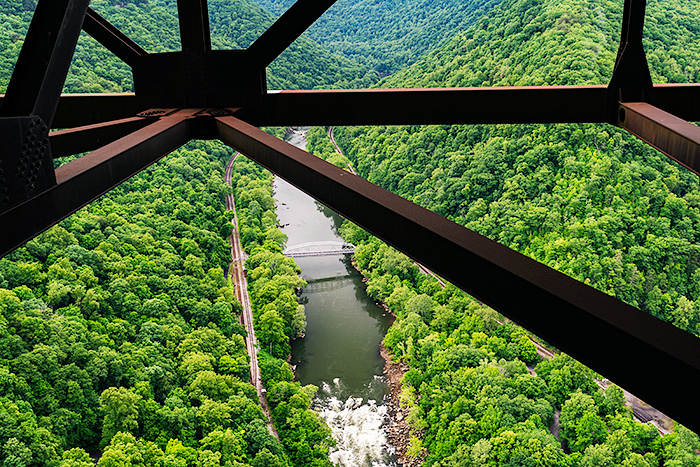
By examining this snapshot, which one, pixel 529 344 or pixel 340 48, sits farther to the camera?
pixel 340 48

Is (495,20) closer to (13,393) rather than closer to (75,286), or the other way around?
(75,286)

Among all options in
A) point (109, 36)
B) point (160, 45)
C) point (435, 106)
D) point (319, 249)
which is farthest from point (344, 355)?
point (160, 45)

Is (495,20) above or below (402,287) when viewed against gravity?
above

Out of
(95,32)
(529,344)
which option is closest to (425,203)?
(529,344)

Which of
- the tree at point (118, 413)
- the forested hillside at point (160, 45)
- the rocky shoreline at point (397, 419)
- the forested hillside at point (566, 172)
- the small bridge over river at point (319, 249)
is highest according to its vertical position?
the forested hillside at point (160, 45)

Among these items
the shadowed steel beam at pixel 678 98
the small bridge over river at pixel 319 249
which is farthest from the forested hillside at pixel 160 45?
the shadowed steel beam at pixel 678 98

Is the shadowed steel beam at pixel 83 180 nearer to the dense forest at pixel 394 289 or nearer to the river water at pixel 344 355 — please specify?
the river water at pixel 344 355

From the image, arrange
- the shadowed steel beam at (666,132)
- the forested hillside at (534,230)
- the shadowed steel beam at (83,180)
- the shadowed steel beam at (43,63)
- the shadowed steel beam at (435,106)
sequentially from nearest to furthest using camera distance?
the shadowed steel beam at (83,180) → the shadowed steel beam at (43,63) → the shadowed steel beam at (666,132) → the shadowed steel beam at (435,106) → the forested hillside at (534,230)
